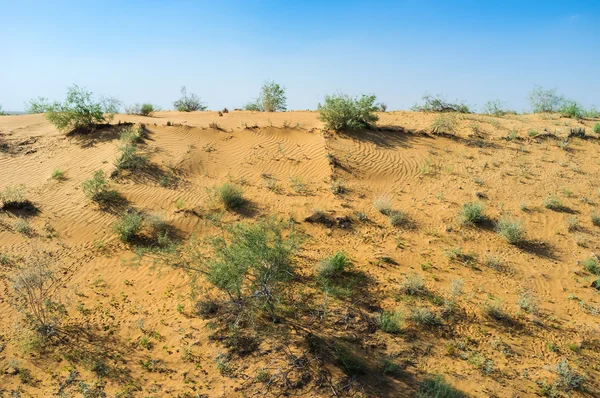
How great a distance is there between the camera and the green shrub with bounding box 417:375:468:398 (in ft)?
20.5

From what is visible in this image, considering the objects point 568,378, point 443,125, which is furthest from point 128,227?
point 443,125

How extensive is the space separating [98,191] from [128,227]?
228cm

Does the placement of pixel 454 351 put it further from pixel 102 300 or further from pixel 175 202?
pixel 175 202

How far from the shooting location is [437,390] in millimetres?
6359

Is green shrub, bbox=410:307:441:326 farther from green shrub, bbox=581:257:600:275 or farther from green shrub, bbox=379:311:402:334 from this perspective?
green shrub, bbox=581:257:600:275

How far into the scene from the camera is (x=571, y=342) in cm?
768

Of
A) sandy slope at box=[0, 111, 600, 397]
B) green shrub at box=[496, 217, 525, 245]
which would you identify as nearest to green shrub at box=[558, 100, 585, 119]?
sandy slope at box=[0, 111, 600, 397]

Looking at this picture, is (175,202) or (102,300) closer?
(102,300)

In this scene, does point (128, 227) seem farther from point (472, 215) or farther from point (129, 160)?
point (472, 215)

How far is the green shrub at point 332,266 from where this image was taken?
356 inches

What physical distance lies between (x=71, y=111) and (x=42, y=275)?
935 cm

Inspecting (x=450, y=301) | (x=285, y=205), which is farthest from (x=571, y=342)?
(x=285, y=205)

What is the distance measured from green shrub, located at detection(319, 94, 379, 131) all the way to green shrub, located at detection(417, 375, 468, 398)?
1115 cm

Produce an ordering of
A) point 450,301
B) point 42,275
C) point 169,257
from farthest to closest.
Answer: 1. point 169,257
2. point 450,301
3. point 42,275
